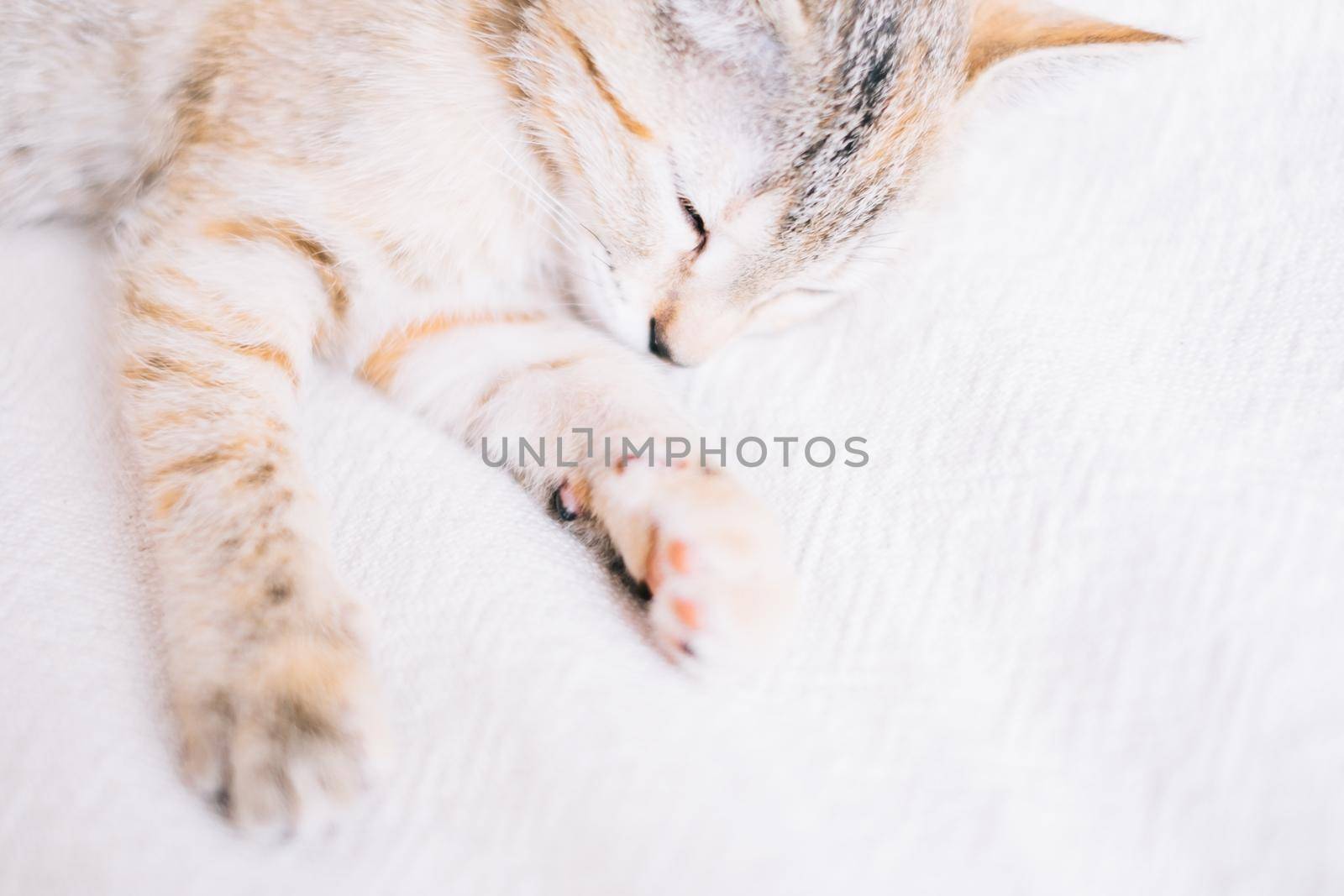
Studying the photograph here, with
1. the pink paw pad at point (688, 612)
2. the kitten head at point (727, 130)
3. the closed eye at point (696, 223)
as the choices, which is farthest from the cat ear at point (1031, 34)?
the pink paw pad at point (688, 612)

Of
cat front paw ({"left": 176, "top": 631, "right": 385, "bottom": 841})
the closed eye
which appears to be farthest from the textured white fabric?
the closed eye

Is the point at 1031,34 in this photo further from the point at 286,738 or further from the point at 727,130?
the point at 286,738

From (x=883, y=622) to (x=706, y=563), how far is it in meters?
0.14

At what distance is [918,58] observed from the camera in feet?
2.63

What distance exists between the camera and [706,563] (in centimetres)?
66

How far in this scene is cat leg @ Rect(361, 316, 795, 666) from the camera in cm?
65

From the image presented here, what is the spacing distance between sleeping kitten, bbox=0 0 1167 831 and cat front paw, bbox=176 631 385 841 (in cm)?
2

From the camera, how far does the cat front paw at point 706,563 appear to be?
639mm

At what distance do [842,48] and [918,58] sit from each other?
0.10m

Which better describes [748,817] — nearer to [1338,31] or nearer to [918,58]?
[918,58]

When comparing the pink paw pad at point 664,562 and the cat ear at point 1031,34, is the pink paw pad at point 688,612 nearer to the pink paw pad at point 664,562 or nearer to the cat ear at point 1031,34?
the pink paw pad at point 664,562

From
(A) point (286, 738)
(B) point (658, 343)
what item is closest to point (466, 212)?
(B) point (658, 343)

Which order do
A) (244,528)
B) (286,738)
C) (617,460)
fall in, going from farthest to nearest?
(617,460) → (244,528) → (286,738)

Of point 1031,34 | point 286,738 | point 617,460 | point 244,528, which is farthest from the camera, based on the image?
point 1031,34
